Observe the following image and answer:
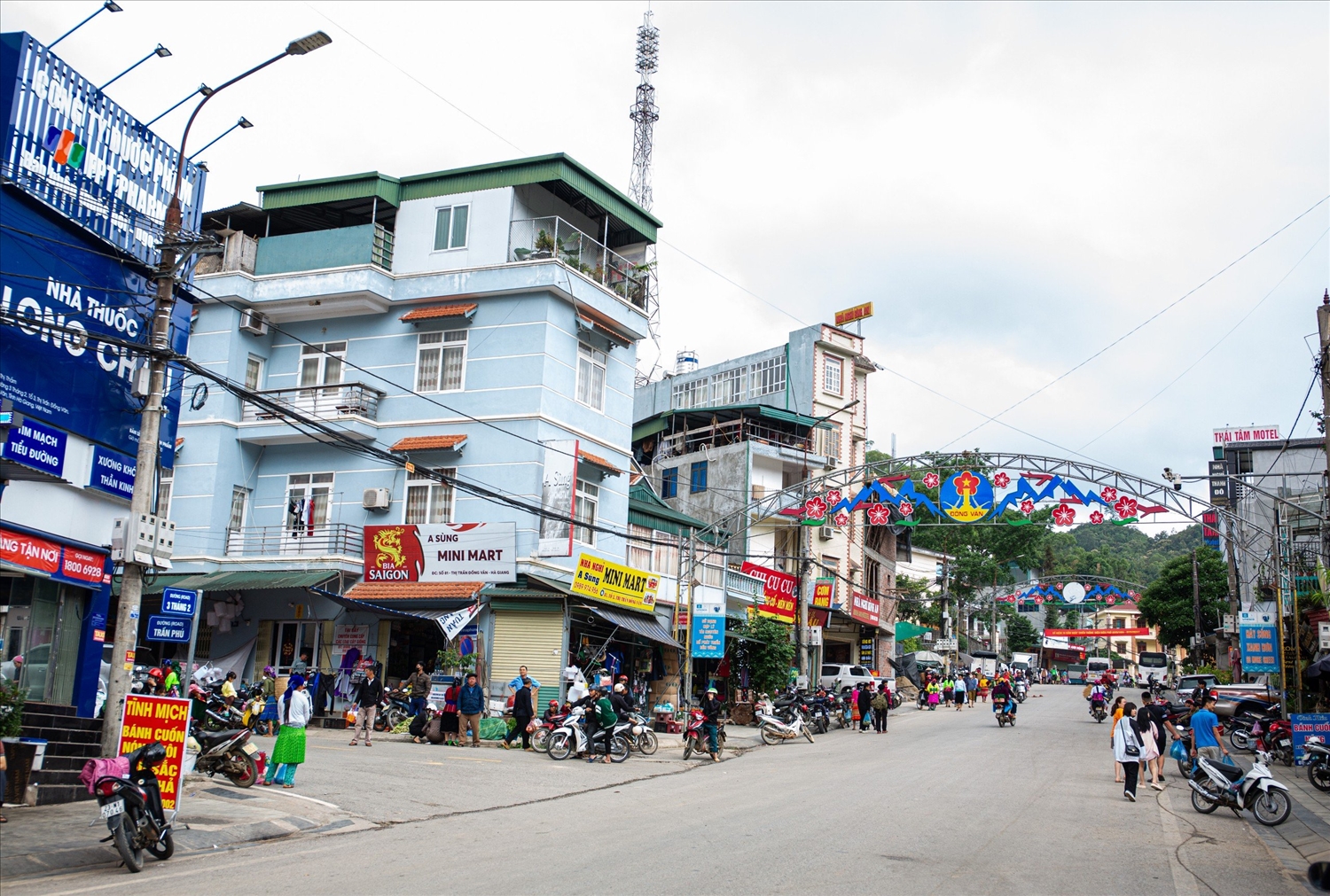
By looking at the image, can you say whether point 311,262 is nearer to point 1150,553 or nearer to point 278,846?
point 278,846

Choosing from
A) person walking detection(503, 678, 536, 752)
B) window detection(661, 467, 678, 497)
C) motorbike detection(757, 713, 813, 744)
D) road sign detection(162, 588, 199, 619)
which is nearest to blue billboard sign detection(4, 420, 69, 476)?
road sign detection(162, 588, 199, 619)

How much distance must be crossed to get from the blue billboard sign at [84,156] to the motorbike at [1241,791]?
653 inches

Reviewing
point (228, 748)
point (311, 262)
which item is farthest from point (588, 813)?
point (311, 262)

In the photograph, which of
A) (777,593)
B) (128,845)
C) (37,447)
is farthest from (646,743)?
(128,845)

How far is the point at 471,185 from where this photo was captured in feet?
99.3

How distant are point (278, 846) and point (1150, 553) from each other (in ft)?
513

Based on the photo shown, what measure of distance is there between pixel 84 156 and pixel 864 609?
39171 mm

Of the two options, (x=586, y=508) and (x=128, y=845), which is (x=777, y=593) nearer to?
(x=586, y=508)

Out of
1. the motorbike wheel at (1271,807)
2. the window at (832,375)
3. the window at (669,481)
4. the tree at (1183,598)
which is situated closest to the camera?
the motorbike wheel at (1271,807)

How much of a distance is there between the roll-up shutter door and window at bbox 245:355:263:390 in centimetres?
1081

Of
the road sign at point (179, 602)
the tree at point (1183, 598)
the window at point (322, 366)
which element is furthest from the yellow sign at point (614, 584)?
the tree at point (1183, 598)

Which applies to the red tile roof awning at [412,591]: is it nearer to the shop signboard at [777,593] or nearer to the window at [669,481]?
the shop signboard at [777,593]

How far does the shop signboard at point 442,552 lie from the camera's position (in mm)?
27062

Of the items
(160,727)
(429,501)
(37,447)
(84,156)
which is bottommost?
(160,727)
